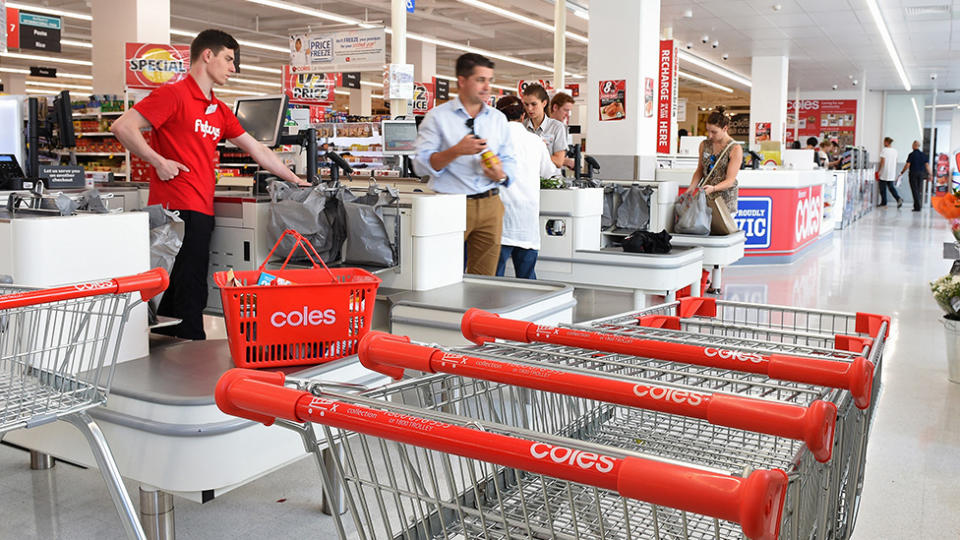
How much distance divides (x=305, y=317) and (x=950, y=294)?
354 cm

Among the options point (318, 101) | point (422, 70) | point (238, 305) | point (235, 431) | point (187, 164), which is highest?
point (422, 70)

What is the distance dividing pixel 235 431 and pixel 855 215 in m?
17.3

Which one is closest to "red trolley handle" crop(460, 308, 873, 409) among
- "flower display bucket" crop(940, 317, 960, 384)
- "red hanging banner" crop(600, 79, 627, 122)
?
"flower display bucket" crop(940, 317, 960, 384)

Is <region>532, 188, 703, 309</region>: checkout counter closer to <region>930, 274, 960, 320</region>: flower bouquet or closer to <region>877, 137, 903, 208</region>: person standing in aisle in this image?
<region>930, 274, 960, 320</region>: flower bouquet

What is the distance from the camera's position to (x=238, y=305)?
2340 millimetres

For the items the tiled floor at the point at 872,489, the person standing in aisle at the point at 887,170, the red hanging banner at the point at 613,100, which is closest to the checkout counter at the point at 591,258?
the tiled floor at the point at 872,489

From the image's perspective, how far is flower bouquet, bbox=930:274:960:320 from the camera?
4.38 meters

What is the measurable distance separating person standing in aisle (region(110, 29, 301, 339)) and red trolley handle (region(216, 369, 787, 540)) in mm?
2339

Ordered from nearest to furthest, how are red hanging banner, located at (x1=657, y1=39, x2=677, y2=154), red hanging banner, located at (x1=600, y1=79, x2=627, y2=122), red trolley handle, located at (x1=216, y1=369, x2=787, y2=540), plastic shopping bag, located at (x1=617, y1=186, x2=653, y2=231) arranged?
1. red trolley handle, located at (x1=216, y1=369, x2=787, y2=540)
2. plastic shopping bag, located at (x1=617, y1=186, x2=653, y2=231)
3. red hanging banner, located at (x1=600, y1=79, x2=627, y2=122)
4. red hanging banner, located at (x1=657, y1=39, x2=677, y2=154)

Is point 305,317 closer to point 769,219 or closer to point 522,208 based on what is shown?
point 522,208

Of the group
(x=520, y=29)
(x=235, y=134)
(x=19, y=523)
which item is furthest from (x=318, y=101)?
(x=19, y=523)

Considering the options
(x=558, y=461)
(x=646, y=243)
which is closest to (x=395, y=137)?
(x=646, y=243)

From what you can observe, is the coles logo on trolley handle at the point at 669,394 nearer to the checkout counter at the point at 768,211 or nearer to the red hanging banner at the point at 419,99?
the checkout counter at the point at 768,211

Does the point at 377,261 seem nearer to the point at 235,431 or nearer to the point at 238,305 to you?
the point at 238,305
